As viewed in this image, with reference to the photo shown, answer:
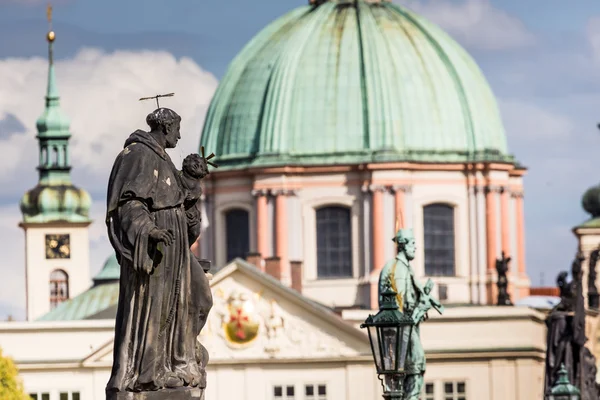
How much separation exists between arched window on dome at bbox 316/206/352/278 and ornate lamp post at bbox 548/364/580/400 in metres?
59.3

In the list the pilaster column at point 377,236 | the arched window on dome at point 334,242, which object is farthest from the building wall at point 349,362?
the arched window on dome at point 334,242

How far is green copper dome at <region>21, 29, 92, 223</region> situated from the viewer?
386ft

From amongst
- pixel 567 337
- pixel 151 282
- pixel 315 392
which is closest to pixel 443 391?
pixel 315 392

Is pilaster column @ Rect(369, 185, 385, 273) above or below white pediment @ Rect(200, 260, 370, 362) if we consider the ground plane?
above

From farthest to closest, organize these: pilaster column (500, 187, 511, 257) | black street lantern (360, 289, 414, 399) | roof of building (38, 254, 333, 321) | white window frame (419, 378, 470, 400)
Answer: pilaster column (500, 187, 511, 257), roof of building (38, 254, 333, 321), white window frame (419, 378, 470, 400), black street lantern (360, 289, 414, 399)

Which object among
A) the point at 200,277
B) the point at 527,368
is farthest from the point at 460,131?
the point at 200,277

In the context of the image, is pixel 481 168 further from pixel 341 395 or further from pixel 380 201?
pixel 341 395

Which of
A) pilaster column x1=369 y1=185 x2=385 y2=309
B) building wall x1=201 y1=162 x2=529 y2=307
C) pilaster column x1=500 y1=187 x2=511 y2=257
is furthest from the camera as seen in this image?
A: pilaster column x1=500 y1=187 x2=511 y2=257

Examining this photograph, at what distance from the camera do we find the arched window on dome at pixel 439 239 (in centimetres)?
9250

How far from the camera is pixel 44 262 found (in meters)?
124

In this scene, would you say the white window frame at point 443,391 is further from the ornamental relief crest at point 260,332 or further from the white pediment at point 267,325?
the ornamental relief crest at point 260,332

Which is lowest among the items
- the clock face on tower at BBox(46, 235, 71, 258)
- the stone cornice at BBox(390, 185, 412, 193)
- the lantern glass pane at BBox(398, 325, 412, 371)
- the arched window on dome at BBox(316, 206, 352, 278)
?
the lantern glass pane at BBox(398, 325, 412, 371)

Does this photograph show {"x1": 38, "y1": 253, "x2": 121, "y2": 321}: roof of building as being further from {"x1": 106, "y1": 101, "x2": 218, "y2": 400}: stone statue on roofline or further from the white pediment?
{"x1": 106, "y1": 101, "x2": 218, "y2": 400}: stone statue on roofline

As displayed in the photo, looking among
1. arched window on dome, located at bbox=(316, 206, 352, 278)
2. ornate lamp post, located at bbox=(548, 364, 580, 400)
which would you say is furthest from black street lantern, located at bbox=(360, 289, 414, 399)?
arched window on dome, located at bbox=(316, 206, 352, 278)
